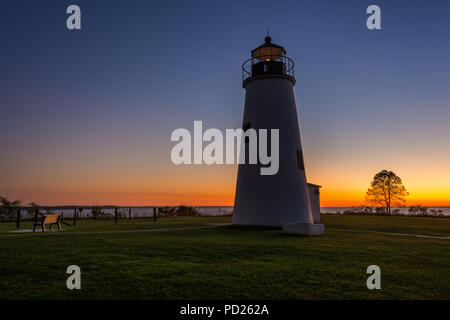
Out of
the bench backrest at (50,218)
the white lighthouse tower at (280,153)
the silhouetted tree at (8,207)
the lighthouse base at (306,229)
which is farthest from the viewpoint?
the silhouetted tree at (8,207)

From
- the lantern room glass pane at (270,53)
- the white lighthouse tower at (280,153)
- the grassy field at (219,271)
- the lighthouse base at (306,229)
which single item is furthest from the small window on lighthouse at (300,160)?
the grassy field at (219,271)

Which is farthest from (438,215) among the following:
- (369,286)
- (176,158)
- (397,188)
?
(369,286)

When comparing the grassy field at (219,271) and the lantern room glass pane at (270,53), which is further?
the lantern room glass pane at (270,53)

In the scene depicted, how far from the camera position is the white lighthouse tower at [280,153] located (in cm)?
1600

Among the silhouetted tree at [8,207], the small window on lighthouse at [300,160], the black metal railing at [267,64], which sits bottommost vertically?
the silhouetted tree at [8,207]

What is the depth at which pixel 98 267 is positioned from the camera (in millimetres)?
6078

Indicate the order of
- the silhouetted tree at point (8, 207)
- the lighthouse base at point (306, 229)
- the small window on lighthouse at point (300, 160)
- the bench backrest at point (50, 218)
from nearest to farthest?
1. the lighthouse base at point (306, 229)
2. the bench backrest at point (50, 218)
3. the small window on lighthouse at point (300, 160)
4. the silhouetted tree at point (8, 207)

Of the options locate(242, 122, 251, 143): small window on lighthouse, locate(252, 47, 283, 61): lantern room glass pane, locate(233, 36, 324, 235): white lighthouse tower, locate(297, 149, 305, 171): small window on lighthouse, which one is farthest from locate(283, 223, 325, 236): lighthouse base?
locate(252, 47, 283, 61): lantern room glass pane

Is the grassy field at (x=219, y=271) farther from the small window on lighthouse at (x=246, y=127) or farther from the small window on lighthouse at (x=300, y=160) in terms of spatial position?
the small window on lighthouse at (x=246, y=127)

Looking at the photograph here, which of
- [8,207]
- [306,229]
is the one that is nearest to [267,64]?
[306,229]
